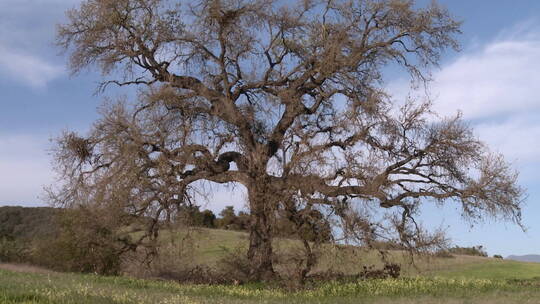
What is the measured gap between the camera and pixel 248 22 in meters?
28.6

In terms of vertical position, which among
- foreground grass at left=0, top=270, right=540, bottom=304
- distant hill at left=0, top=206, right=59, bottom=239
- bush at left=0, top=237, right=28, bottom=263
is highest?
distant hill at left=0, top=206, right=59, bottom=239

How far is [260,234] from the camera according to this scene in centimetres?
2547

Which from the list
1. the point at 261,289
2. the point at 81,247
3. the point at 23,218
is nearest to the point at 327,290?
the point at 261,289

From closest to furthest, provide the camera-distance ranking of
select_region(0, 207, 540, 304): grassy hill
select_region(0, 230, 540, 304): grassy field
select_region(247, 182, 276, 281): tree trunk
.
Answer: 1. select_region(0, 207, 540, 304): grassy hill
2. select_region(0, 230, 540, 304): grassy field
3. select_region(247, 182, 276, 281): tree trunk

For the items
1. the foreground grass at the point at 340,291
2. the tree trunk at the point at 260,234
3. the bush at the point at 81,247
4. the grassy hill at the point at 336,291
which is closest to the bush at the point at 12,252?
the bush at the point at 81,247

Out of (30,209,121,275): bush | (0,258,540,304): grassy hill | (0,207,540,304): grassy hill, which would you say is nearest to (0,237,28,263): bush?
(30,209,121,275): bush

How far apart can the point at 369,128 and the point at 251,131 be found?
18.3ft

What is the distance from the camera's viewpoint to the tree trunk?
23.4m

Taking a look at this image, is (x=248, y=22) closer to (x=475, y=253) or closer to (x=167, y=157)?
(x=167, y=157)

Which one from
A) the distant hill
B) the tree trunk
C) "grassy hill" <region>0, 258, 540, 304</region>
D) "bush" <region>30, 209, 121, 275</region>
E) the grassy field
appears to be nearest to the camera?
the grassy field

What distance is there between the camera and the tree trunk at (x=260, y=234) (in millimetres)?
23422

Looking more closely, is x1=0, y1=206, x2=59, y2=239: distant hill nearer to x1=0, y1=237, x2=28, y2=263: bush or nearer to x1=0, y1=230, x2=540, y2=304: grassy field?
x1=0, y1=237, x2=28, y2=263: bush

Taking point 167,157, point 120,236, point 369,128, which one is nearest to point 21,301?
point 167,157

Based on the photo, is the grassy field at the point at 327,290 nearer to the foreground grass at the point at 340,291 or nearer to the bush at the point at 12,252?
the foreground grass at the point at 340,291
